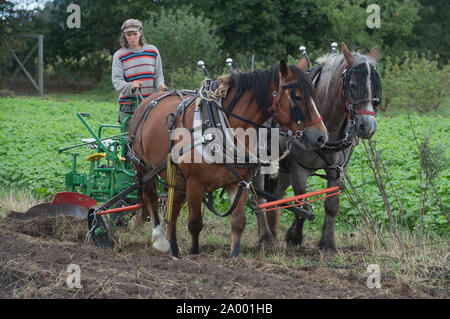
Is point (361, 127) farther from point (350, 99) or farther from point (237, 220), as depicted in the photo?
point (237, 220)

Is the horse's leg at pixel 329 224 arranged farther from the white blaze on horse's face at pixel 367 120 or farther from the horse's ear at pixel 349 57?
the horse's ear at pixel 349 57

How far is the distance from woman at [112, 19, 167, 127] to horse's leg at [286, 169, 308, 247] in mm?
1816

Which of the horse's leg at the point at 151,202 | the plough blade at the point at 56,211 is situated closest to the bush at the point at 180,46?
the plough blade at the point at 56,211

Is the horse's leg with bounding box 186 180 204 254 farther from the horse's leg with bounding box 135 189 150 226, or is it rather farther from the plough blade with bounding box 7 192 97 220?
the plough blade with bounding box 7 192 97 220

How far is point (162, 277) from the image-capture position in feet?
15.2

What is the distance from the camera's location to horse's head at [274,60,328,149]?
4.98 meters

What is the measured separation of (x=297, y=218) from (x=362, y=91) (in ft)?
5.20

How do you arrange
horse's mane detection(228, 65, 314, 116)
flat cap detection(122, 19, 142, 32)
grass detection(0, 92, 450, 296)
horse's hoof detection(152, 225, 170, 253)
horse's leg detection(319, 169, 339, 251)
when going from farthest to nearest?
1. flat cap detection(122, 19, 142, 32)
2. horse's leg detection(319, 169, 339, 251)
3. horse's hoof detection(152, 225, 170, 253)
4. grass detection(0, 92, 450, 296)
5. horse's mane detection(228, 65, 314, 116)

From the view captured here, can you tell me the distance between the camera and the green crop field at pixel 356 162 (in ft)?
24.5

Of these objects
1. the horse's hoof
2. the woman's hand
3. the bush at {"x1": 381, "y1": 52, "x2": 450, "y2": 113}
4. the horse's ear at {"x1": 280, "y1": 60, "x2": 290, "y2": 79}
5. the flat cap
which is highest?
the bush at {"x1": 381, "y1": 52, "x2": 450, "y2": 113}

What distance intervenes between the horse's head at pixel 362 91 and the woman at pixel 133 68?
2164mm

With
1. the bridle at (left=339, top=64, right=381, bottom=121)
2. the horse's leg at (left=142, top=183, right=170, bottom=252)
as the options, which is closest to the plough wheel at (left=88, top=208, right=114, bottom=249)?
the horse's leg at (left=142, top=183, right=170, bottom=252)

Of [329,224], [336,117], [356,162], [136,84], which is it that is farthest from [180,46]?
[336,117]

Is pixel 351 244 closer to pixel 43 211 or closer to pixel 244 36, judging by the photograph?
pixel 43 211
